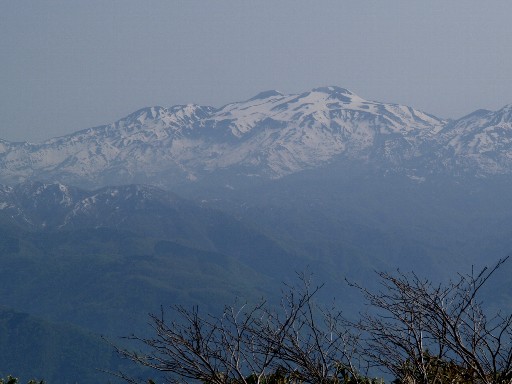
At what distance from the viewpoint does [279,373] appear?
46.2 ft

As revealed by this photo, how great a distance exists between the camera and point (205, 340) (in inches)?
516

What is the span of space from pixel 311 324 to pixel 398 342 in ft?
5.88

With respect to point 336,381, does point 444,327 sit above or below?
above

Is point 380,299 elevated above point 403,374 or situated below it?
above

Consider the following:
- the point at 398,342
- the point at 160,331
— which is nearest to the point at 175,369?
the point at 160,331

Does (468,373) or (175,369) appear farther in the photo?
(468,373)

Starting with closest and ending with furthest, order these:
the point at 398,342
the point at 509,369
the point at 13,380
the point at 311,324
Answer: the point at 509,369, the point at 398,342, the point at 311,324, the point at 13,380

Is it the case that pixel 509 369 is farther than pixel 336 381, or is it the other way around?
pixel 336 381

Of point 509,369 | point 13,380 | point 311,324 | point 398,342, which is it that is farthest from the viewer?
point 13,380

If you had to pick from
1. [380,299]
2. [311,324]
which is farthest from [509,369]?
[311,324]

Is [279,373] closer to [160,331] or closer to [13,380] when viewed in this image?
[160,331]

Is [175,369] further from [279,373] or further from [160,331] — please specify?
[279,373]

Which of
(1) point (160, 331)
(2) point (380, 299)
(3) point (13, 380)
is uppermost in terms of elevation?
(2) point (380, 299)

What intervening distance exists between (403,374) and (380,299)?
4.50ft
